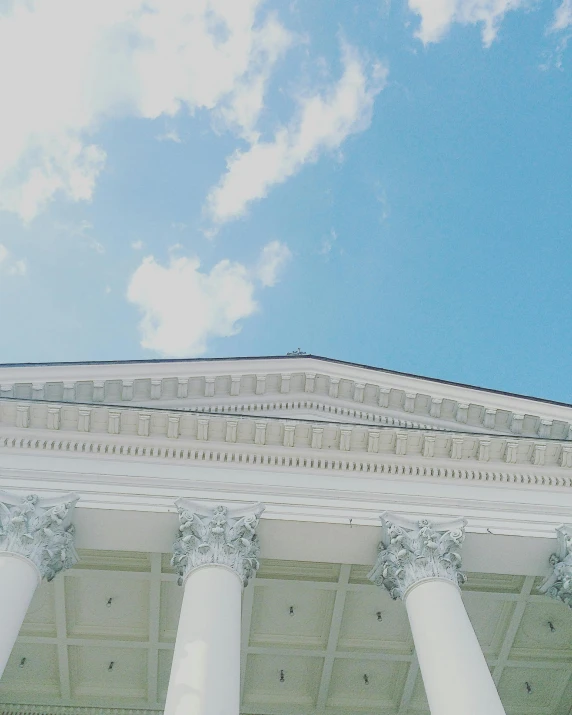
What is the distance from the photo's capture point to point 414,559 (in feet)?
45.0

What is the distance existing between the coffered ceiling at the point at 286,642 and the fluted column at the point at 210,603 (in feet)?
9.97

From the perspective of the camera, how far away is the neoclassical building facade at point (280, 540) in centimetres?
1298

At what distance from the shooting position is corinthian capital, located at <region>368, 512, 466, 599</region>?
44.1 ft

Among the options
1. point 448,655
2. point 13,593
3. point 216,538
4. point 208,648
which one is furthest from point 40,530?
point 448,655

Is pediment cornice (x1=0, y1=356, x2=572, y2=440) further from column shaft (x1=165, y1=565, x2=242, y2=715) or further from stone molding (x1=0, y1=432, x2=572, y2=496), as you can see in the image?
column shaft (x1=165, y1=565, x2=242, y2=715)

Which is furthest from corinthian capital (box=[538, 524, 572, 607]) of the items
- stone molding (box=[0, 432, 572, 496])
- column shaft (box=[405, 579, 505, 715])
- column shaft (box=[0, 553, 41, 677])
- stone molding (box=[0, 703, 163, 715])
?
stone molding (box=[0, 703, 163, 715])

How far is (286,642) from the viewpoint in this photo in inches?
709

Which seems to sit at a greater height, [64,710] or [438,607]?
[438,607]

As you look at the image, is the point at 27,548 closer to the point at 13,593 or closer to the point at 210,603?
the point at 13,593

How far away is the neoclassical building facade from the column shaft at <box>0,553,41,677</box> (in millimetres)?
33

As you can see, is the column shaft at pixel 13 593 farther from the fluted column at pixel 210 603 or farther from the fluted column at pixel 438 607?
the fluted column at pixel 438 607

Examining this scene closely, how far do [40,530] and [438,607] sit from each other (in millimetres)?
7208

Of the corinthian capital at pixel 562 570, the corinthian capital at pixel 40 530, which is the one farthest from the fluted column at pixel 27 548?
the corinthian capital at pixel 562 570

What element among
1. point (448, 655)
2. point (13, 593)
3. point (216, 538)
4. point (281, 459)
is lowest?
point (448, 655)
